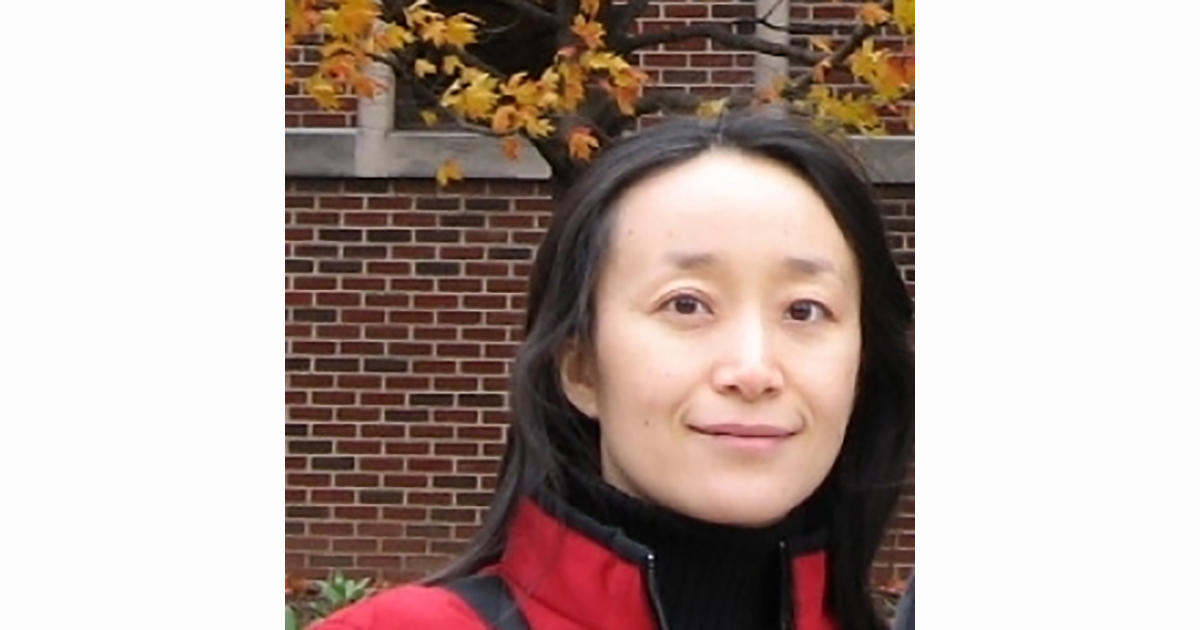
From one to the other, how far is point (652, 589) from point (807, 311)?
21 cm

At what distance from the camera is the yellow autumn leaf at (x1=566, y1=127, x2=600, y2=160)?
3.86 m

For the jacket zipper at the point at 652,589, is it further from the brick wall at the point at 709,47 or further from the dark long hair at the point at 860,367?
the brick wall at the point at 709,47

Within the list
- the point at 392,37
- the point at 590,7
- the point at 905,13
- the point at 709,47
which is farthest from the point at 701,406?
the point at 709,47

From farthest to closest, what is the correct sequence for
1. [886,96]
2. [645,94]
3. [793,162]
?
[645,94]
[886,96]
[793,162]

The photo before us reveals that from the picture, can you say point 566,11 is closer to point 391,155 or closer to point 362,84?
point 362,84

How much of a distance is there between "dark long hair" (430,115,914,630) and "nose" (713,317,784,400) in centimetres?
13

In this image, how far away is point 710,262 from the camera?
1.35 metres

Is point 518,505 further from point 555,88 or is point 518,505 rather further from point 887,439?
point 555,88

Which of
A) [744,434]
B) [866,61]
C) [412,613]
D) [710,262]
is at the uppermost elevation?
[866,61]

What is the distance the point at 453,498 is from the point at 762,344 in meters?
5.25

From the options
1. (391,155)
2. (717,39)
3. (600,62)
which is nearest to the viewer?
(600,62)
